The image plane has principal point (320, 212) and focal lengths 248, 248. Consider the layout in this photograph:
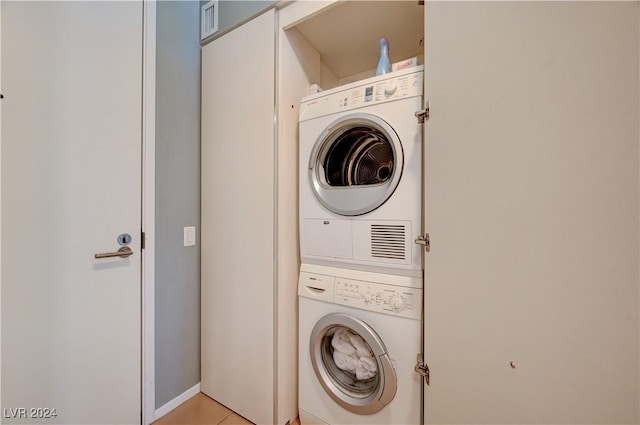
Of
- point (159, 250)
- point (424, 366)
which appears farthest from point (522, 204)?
point (159, 250)

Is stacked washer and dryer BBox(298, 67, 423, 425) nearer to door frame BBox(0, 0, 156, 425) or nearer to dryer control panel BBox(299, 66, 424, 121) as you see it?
dryer control panel BBox(299, 66, 424, 121)

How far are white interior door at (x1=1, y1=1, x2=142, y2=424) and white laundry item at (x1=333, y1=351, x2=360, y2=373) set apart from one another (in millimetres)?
1059

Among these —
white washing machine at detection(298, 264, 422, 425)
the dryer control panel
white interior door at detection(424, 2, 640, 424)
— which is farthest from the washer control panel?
the dryer control panel

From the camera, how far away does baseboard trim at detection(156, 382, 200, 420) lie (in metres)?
1.41

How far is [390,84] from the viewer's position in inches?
42.0

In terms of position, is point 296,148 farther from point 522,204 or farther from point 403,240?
point 522,204

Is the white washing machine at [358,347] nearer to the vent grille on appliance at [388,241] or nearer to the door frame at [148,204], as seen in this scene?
the vent grille on appliance at [388,241]

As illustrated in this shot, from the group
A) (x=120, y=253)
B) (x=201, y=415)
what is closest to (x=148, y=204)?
(x=120, y=253)

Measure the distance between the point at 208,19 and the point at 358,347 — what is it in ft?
6.78

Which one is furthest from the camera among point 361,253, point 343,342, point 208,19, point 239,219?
point 208,19

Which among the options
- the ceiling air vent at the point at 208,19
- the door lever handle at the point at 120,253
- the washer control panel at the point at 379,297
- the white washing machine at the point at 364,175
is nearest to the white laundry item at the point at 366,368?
the washer control panel at the point at 379,297

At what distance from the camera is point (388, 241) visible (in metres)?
1.07

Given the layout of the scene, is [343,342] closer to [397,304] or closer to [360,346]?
[360,346]

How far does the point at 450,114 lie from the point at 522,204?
0.36m
